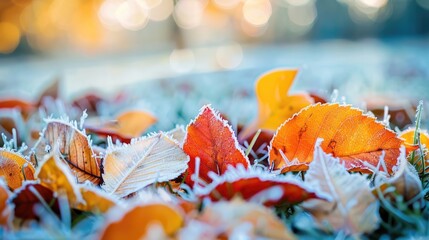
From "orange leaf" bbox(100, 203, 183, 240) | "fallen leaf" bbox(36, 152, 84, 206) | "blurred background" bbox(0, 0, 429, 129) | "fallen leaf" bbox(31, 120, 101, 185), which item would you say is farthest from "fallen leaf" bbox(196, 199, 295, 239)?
"blurred background" bbox(0, 0, 429, 129)

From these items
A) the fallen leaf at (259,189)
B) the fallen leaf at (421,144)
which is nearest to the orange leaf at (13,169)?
the fallen leaf at (259,189)

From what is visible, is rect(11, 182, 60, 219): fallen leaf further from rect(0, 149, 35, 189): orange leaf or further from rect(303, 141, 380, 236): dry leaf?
rect(303, 141, 380, 236): dry leaf

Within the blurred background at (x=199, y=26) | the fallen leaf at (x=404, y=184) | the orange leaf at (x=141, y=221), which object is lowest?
the blurred background at (x=199, y=26)

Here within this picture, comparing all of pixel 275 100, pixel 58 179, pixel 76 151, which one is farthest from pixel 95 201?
pixel 275 100

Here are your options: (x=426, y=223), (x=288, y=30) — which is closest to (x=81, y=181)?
(x=426, y=223)

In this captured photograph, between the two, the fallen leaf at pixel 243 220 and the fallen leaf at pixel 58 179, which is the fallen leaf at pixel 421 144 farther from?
the fallen leaf at pixel 58 179

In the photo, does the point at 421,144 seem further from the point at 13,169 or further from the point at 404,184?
the point at 13,169
